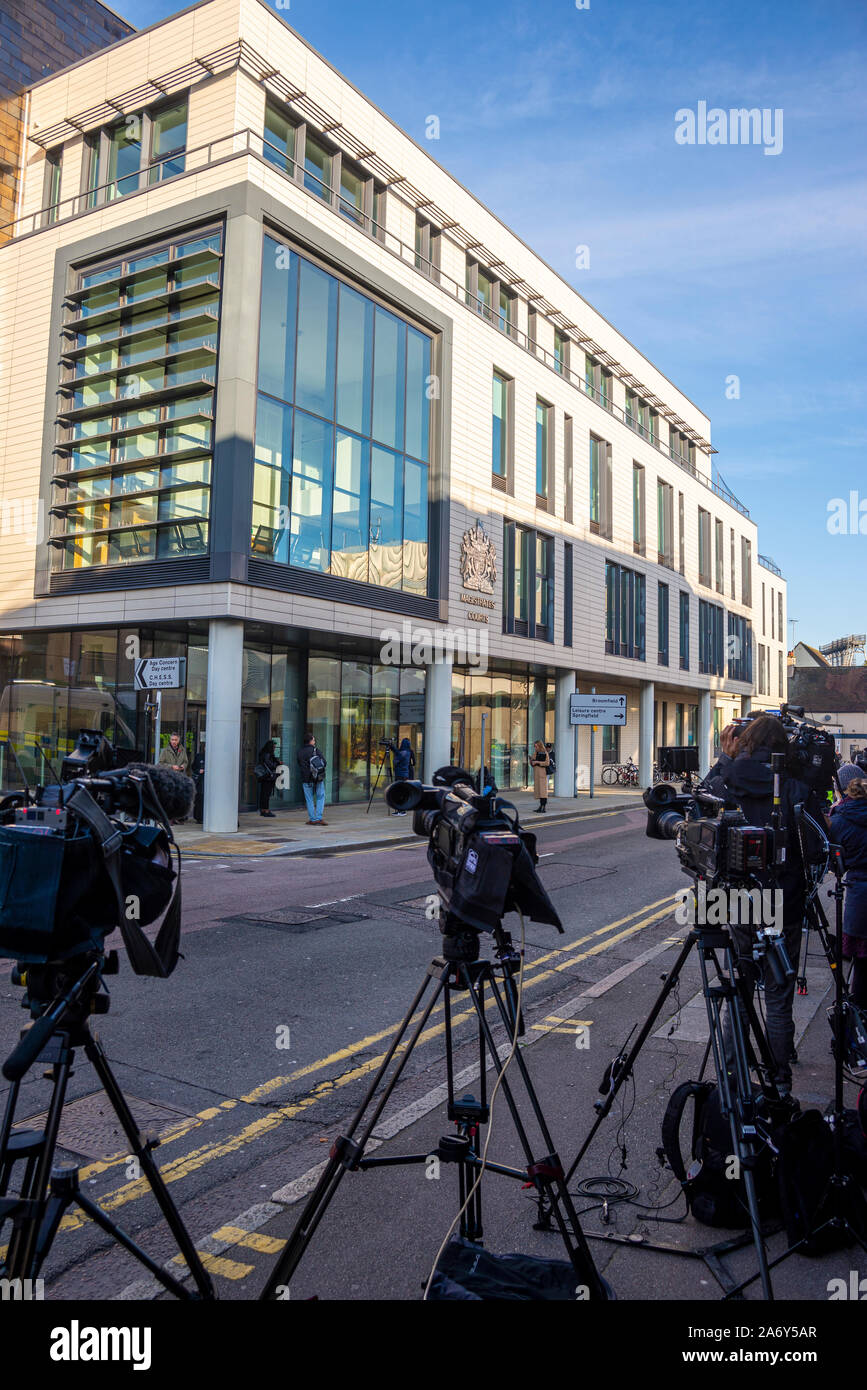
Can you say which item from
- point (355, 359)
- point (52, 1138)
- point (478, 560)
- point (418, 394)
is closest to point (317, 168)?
point (355, 359)

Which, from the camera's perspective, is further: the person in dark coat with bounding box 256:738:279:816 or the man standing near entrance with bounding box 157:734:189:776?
the person in dark coat with bounding box 256:738:279:816

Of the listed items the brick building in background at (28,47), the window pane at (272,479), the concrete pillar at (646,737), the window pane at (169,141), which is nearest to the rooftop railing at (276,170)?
the window pane at (169,141)

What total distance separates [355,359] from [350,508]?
3671 mm

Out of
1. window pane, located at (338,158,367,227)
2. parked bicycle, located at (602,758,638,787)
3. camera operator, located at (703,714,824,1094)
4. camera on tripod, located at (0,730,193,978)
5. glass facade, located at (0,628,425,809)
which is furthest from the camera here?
parked bicycle, located at (602,758,638,787)

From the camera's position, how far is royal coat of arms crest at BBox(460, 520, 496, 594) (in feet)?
80.7

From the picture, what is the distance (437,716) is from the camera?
23781mm

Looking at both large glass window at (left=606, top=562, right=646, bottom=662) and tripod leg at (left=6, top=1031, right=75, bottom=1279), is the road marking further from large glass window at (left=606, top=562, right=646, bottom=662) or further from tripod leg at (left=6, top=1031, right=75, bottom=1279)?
large glass window at (left=606, top=562, right=646, bottom=662)

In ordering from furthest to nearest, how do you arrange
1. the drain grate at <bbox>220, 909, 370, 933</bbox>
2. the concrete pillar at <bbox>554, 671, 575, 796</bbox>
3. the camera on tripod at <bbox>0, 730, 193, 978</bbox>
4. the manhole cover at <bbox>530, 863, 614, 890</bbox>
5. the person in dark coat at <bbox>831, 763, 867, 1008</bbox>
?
the concrete pillar at <bbox>554, 671, 575, 796</bbox> → the manhole cover at <bbox>530, 863, 614, 890</bbox> → the drain grate at <bbox>220, 909, 370, 933</bbox> → the person in dark coat at <bbox>831, 763, 867, 1008</bbox> → the camera on tripod at <bbox>0, 730, 193, 978</bbox>

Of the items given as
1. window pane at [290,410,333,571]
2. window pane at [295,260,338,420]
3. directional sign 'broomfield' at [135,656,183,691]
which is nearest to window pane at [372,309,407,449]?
window pane at [295,260,338,420]

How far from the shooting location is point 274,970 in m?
6.76

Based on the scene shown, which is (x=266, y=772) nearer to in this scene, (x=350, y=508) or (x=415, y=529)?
(x=350, y=508)

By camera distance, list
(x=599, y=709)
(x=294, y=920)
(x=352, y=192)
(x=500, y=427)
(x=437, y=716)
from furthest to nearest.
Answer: (x=500, y=427) < (x=599, y=709) < (x=437, y=716) < (x=352, y=192) < (x=294, y=920)

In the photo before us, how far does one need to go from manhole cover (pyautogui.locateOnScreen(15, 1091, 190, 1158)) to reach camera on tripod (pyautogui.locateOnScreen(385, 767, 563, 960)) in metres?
2.05
